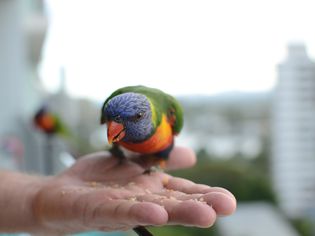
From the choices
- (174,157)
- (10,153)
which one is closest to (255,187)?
(10,153)

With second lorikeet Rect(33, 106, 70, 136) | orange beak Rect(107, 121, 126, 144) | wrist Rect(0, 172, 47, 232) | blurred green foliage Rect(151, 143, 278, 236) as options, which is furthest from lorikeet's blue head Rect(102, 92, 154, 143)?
blurred green foliage Rect(151, 143, 278, 236)

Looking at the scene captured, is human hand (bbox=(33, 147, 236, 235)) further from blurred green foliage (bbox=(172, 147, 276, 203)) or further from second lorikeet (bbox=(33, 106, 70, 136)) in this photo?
blurred green foliage (bbox=(172, 147, 276, 203))

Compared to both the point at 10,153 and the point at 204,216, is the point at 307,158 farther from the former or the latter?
the point at 204,216

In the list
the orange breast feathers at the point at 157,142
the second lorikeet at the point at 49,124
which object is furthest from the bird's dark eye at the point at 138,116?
the second lorikeet at the point at 49,124

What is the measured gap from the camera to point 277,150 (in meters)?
7.00

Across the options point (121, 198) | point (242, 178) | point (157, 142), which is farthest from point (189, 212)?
point (242, 178)

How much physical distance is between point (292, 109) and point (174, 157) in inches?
204

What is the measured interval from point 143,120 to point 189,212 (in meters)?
0.28

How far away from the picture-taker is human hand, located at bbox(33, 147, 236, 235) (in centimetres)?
74

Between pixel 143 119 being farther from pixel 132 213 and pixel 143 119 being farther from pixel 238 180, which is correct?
pixel 238 180

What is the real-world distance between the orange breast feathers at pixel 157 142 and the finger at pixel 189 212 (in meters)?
0.26

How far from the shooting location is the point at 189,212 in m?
0.72

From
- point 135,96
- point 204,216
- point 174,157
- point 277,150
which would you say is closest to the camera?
point 204,216

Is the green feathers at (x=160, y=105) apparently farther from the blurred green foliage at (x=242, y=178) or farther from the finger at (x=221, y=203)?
the blurred green foliage at (x=242, y=178)
